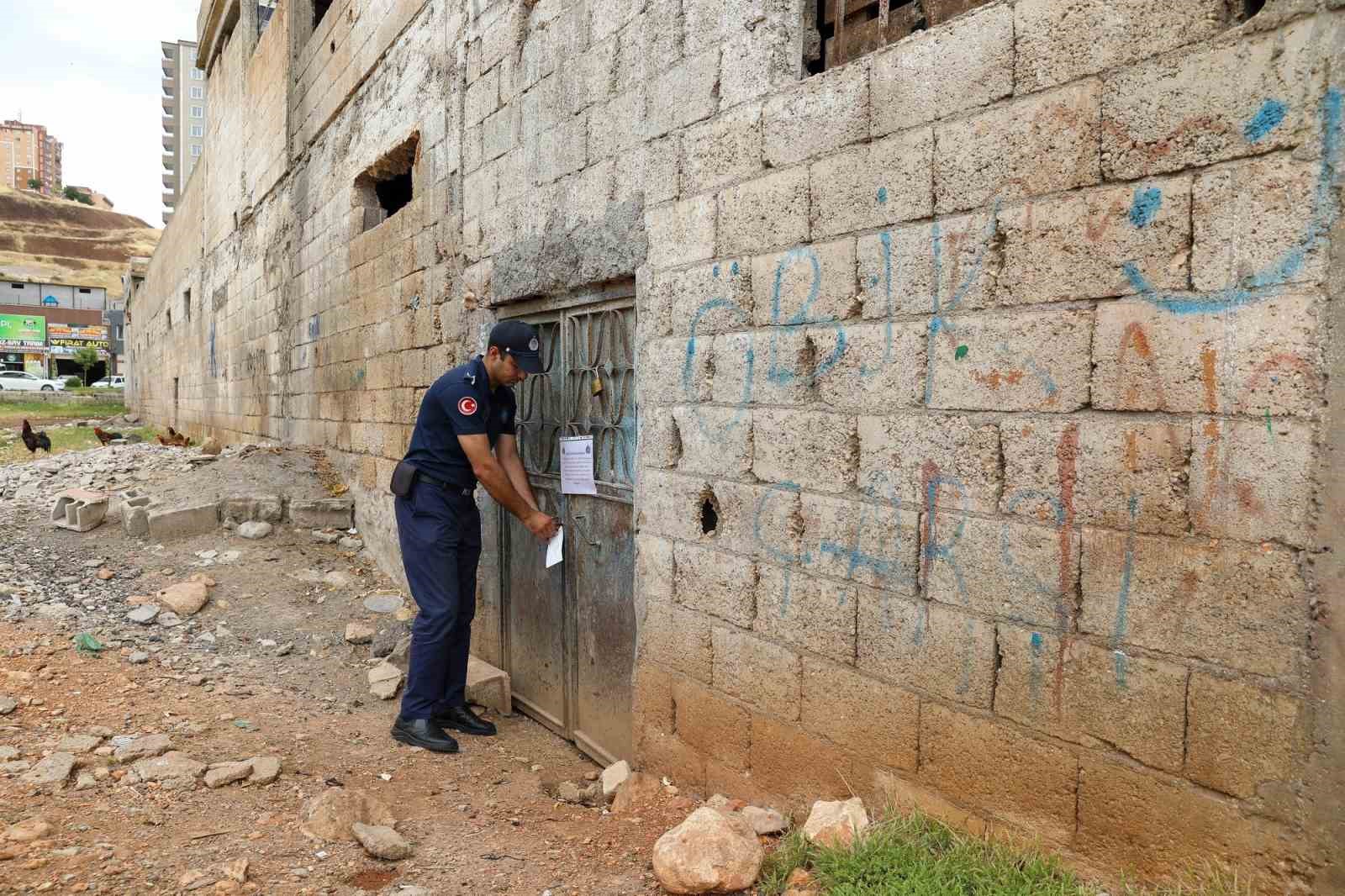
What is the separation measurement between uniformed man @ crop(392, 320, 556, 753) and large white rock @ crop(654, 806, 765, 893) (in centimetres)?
173

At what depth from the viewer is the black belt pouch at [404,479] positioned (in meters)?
4.09

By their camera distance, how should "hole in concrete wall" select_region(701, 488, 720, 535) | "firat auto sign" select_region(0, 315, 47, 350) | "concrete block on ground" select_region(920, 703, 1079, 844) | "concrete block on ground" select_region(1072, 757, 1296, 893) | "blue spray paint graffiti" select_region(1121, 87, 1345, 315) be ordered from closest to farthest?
"blue spray paint graffiti" select_region(1121, 87, 1345, 315)
"concrete block on ground" select_region(1072, 757, 1296, 893)
"concrete block on ground" select_region(920, 703, 1079, 844)
"hole in concrete wall" select_region(701, 488, 720, 535)
"firat auto sign" select_region(0, 315, 47, 350)

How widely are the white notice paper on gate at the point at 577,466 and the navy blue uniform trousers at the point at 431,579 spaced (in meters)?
0.53

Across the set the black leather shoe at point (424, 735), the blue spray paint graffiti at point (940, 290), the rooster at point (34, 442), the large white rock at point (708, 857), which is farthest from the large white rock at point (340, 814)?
the rooster at point (34, 442)

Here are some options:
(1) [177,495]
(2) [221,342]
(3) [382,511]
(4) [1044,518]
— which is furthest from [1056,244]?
(2) [221,342]

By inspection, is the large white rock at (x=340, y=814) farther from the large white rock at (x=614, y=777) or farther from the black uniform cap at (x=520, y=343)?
the black uniform cap at (x=520, y=343)

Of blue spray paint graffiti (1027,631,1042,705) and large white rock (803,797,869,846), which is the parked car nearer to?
large white rock (803,797,869,846)

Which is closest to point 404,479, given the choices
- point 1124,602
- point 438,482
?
point 438,482

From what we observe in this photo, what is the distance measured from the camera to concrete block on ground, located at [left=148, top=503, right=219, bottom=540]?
6.82 metres

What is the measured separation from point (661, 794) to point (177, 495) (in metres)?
5.90

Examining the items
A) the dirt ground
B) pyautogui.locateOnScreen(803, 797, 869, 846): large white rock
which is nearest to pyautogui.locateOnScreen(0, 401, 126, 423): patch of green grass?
the dirt ground

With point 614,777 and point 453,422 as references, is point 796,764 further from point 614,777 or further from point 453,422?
point 453,422

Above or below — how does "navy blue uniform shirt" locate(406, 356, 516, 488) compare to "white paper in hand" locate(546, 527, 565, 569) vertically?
above

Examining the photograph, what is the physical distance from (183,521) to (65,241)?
82979 millimetres
